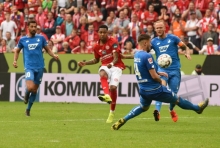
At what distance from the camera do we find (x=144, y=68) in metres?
→ 13.2

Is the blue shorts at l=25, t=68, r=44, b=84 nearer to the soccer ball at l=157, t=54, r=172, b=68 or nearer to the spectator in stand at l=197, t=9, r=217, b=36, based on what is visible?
the soccer ball at l=157, t=54, r=172, b=68

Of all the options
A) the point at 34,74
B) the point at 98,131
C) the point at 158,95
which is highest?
the point at 158,95

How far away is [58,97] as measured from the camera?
80.1 feet

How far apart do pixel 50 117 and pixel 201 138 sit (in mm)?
5833

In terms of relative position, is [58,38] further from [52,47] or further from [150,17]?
[150,17]

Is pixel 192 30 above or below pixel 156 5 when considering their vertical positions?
below

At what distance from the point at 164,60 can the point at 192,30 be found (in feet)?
41.9

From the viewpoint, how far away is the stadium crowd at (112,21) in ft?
89.7

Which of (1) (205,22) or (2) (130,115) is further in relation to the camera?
(1) (205,22)

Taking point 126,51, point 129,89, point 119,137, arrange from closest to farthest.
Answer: point 119,137
point 129,89
point 126,51

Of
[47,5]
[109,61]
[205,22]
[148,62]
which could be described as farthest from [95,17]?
[148,62]

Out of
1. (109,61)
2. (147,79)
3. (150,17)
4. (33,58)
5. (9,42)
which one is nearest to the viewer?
(147,79)

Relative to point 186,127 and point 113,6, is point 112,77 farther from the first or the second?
point 113,6

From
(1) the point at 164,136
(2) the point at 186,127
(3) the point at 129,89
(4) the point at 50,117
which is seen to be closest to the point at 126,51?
(3) the point at 129,89
